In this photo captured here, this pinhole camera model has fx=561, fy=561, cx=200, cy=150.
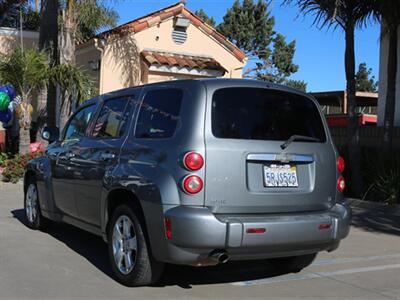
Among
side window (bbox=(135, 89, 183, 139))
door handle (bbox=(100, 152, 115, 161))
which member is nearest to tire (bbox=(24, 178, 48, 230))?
door handle (bbox=(100, 152, 115, 161))

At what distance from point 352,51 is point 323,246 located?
7437 millimetres

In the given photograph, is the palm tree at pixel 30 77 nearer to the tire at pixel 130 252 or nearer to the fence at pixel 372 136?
the fence at pixel 372 136

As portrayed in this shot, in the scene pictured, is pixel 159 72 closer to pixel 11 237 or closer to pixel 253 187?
pixel 11 237

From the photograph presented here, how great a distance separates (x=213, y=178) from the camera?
4.75m

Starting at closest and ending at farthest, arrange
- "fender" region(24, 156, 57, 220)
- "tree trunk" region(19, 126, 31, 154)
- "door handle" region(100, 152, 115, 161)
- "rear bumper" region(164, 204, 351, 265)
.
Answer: "rear bumper" region(164, 204, 351, 265) → "door handle" region(100, 152, 115, 161) → "fender" region(24, 156, 57, 220) → "tree trunk" region(19, 126, 31, 154)

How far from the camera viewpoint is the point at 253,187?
4.90m

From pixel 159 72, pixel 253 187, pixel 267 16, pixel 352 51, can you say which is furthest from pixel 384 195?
pixel 267 16

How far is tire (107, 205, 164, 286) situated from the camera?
5070 millimetres

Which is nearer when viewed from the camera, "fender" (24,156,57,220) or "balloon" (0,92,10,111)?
"fender" (24,156,57,220)

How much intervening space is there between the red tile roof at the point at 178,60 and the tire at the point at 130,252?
13784 millimetres

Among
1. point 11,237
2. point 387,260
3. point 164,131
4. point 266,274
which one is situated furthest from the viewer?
point 11,237

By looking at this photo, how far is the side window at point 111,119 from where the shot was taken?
228 inches

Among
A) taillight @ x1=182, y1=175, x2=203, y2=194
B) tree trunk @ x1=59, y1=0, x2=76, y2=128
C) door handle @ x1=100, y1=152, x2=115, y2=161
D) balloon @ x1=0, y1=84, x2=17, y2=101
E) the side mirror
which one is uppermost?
tree trunk @ x1=59, y1=0, x2=76, y2=128

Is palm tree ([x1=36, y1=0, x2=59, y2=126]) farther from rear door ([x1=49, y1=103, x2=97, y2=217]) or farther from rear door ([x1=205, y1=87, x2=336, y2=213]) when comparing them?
rear door ([x1=205, y1=87, x2=336, y2=213])
